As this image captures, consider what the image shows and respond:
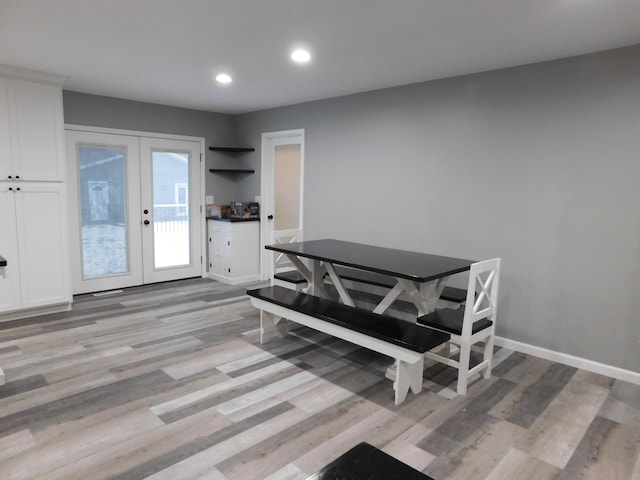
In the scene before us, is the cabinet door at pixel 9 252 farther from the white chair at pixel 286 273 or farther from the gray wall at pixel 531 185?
the gray wall at pixel 531 185

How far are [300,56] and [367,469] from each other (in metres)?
2.89

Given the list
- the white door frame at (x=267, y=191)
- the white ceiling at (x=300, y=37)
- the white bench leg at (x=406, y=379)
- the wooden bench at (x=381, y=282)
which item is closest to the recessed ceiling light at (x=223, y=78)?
the white ceiling at (x=300, y=37)

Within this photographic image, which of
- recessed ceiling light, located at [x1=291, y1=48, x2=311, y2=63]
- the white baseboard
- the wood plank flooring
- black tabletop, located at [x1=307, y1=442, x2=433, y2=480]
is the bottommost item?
the wood plank flooring

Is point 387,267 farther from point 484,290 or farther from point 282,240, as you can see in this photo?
point 282,240

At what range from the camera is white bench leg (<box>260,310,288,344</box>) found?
3.63 metres

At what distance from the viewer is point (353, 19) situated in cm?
247

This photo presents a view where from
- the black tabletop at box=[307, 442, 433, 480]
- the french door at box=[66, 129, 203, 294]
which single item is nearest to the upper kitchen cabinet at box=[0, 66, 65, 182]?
the french door at box=[66, 129, 203, 294]

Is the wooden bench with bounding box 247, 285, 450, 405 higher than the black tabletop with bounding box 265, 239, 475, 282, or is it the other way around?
the black tabletop with bounding box 265, 239, 475, 282

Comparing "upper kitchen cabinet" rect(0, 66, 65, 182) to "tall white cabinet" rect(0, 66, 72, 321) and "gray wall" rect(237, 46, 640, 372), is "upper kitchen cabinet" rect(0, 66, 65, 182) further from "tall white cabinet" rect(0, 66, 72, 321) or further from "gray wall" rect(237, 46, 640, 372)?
"gray wall" rect(237, 46, 640, 372)

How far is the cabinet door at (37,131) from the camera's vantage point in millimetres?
3848

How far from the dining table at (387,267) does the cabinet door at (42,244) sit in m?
2.24

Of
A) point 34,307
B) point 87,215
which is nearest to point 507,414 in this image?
point 34,307

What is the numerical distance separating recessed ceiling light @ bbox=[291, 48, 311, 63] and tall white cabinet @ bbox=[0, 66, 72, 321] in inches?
95.1

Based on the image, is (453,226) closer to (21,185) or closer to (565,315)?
(565,315)
